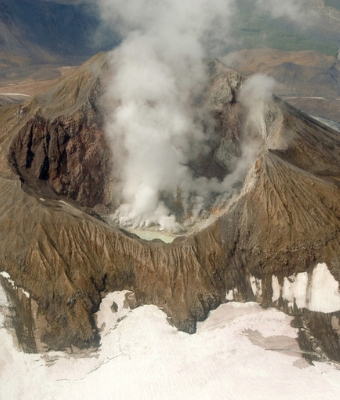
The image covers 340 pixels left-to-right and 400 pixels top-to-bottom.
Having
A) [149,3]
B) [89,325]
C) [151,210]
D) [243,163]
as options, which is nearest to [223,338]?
[89,325]

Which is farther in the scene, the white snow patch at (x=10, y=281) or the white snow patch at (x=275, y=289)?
the white snow patch at (x=275, y=289)

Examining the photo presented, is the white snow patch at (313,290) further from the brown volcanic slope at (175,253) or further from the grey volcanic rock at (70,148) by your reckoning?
the grey volcanic rock at (70,148)

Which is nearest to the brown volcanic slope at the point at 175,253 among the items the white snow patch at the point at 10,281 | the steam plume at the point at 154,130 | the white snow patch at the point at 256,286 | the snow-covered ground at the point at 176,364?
the white snow patch at the point at 256,286

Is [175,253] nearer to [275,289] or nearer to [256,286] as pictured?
[256,286]

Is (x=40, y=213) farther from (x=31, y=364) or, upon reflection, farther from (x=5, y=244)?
(x=31, y=364)

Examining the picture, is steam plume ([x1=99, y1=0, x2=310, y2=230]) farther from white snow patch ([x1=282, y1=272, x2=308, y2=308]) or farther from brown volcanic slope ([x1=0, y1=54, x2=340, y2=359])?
white snow patch ([x1=282, y1=272, x2=308, y2=308])
